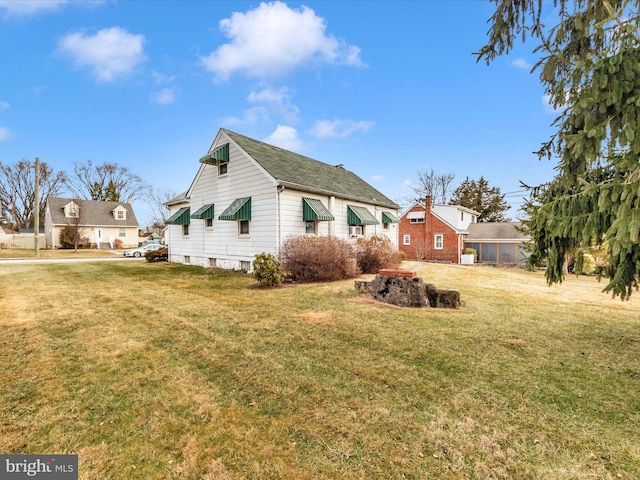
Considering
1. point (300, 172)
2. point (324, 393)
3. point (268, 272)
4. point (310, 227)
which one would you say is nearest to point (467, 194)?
point (300, 172)

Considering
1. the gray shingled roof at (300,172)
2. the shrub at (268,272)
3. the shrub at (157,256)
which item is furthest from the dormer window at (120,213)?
the shrub at (268,272)

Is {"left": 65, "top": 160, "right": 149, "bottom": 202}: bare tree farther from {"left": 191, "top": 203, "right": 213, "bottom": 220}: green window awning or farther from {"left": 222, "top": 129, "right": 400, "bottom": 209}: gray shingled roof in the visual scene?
{"left": 222, "top": 129, "right": 400, "bottom": 209}: gray shingled roof

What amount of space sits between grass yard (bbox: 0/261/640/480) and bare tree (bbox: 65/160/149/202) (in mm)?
52857

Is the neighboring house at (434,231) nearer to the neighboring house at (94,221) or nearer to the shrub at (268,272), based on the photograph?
the shrub at (268,272)

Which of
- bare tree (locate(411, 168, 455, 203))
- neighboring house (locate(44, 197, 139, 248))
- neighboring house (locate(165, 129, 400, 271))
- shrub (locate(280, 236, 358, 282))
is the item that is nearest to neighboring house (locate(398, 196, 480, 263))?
neighboring house (locate(165, 129, 400, 271))

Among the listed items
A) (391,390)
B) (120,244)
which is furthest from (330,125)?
(120,244)

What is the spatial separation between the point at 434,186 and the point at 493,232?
17549 millimetres

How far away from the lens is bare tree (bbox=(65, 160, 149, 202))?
157ft

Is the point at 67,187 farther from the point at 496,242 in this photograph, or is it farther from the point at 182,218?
the point at 496,242

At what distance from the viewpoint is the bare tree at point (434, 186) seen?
44500 millimetres

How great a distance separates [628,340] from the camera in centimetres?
543


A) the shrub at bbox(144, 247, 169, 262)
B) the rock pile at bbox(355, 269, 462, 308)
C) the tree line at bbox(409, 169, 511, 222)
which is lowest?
the rock pile at bbox(355, 269, 462, 308)

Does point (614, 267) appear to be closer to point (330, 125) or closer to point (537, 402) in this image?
point (537, 402)

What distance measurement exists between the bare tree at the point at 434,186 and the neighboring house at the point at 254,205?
29106mm
